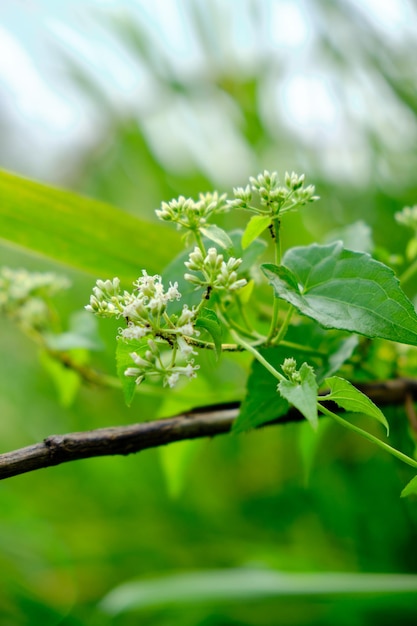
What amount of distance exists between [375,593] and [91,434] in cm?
34

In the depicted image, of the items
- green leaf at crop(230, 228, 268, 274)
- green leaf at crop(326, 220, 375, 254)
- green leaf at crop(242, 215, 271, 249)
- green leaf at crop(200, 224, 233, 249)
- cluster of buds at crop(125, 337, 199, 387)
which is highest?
green leaf at crop(326, 220, 375, 254)

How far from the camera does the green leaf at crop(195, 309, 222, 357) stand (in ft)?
0.94

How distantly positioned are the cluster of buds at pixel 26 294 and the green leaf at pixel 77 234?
3 cm

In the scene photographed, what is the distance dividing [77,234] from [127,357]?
0.88 ft

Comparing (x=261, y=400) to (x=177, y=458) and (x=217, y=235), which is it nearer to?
(x=217, y=235)

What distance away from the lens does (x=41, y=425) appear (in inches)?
43.3

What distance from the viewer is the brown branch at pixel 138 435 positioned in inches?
11.4

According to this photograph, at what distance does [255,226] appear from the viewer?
1.07ft

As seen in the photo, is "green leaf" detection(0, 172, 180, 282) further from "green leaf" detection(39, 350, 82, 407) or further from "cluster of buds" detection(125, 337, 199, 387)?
"cluster of buds" detection(125, 337, 199, 387)

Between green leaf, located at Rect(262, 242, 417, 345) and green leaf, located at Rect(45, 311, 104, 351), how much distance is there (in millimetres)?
227

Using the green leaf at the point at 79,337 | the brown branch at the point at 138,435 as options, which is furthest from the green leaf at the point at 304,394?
the green leaf at the point at 79,337

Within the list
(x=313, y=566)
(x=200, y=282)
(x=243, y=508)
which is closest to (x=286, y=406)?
(x=200, y=282)

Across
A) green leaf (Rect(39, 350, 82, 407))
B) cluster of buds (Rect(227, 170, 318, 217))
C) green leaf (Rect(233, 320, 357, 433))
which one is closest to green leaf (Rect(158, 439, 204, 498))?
green leaf (Rect(39, 350, 82, 407))

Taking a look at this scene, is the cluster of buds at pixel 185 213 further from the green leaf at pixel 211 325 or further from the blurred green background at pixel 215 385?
the blurred green background at pixel 215 385
